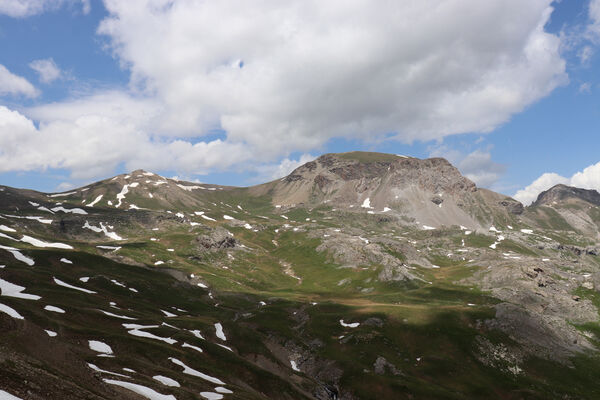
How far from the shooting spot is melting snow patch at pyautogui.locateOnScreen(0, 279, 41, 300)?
75.2 metres

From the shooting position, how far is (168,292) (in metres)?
138

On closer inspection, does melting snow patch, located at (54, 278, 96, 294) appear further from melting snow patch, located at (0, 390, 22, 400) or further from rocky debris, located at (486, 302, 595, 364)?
rocky debris, located at (486, 302, 595, 364)

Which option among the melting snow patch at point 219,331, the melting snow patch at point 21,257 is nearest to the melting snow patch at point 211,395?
the melting snow patch at point 219,331

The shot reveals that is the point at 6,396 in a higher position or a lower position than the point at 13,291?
lower

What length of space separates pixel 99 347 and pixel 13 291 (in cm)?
3742

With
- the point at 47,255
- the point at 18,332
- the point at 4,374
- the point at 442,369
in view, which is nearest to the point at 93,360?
the point at 18,332

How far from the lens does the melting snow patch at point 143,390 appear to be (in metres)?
38.9

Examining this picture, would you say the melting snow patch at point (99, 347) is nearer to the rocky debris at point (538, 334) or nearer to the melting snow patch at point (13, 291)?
the melting snow patch at point (13, 291)

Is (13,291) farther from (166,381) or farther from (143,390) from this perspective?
(143,390)

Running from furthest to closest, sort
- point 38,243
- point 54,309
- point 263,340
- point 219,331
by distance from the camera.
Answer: point 38,243
point 263,340
point 219,331
point 54,309

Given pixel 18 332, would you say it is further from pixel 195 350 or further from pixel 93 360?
pixel 195 350

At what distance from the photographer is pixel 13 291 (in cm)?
7912

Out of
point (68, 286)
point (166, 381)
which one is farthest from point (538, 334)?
point (68, 286)

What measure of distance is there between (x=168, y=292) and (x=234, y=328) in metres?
49.4
